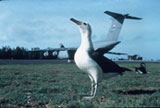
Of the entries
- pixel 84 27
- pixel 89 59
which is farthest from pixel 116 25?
pixel 89 59

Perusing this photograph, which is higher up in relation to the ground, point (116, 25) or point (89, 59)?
point (116, 25)

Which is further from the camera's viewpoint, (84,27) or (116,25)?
(116,25)

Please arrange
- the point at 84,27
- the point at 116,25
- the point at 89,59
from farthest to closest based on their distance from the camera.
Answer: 1. the point at 116,25
2. the point at 84,27
3. the point at 89,59

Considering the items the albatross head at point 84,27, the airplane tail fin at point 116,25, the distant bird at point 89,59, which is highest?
the airplane tail fin at point 116,25

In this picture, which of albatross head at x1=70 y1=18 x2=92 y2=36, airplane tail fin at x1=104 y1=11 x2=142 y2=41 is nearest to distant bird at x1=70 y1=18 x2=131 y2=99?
albatross head at x1=70 y1=18 x2=92 y2=36

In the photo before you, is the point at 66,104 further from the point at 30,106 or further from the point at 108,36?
the point at 108,36

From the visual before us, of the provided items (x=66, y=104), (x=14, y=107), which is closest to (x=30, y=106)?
(x=14, y=107)

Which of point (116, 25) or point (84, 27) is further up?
point (116, 25)

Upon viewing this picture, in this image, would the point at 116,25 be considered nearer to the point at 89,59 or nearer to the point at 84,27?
the point at 84,27

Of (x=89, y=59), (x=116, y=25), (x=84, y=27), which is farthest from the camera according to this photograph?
(x=116, y=25)

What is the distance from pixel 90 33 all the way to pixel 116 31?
654 centimetres

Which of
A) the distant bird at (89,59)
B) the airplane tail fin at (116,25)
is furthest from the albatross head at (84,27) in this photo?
the airplane tail fin at (116,25)

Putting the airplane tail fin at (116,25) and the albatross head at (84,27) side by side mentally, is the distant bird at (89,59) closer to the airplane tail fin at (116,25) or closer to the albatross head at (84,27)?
the albatross head at (84,27)

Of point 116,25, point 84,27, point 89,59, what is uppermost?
point 116,25
